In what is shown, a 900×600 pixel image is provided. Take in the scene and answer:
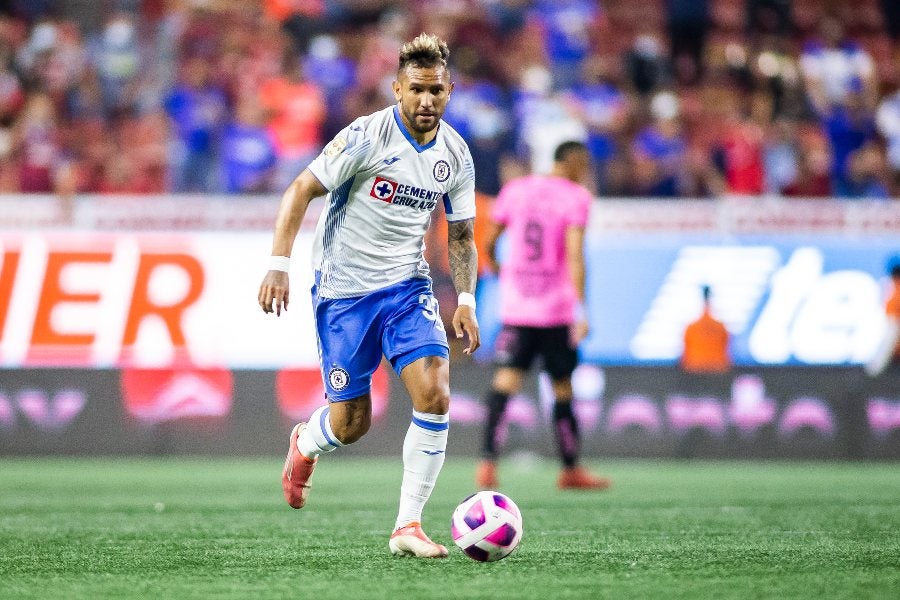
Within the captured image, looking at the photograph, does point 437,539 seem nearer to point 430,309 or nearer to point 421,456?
point 421,456

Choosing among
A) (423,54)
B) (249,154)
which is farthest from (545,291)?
(249,154)

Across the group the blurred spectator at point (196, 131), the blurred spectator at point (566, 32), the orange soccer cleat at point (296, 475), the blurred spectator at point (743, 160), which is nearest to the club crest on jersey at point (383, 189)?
the orange soccer cleat at point (296, 475)

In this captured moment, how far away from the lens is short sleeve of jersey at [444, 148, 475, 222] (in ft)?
22.4

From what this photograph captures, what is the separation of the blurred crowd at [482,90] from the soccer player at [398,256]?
348 inches

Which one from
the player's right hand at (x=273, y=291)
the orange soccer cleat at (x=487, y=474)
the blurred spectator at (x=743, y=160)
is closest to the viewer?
the player's right hand at (x=273, y=291)

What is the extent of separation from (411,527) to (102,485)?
17.9 feet

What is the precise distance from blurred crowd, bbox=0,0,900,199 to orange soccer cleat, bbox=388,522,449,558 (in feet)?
30.9

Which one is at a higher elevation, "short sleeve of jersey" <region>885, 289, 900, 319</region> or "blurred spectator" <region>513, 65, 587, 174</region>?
"blurred spectator" <region>513, 65, 587, 174</region>

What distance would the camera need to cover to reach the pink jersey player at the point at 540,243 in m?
10.9

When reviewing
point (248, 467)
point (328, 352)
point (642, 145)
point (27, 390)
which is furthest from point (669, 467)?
point (328, 352)

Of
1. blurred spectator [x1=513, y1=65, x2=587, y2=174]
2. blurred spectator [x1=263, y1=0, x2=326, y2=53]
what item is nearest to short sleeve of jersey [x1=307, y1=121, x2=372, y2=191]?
blurred spectator [x1=513, y1=65, x2=587, y2=174]

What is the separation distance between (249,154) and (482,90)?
9.71ft

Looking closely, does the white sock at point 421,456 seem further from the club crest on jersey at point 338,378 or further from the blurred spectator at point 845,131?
the blurred spectator at point 845,131

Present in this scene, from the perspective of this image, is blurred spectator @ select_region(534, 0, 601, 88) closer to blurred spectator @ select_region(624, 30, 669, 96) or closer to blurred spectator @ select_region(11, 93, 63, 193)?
blurred spectator @ select_region(624, 30, 669, 96)
